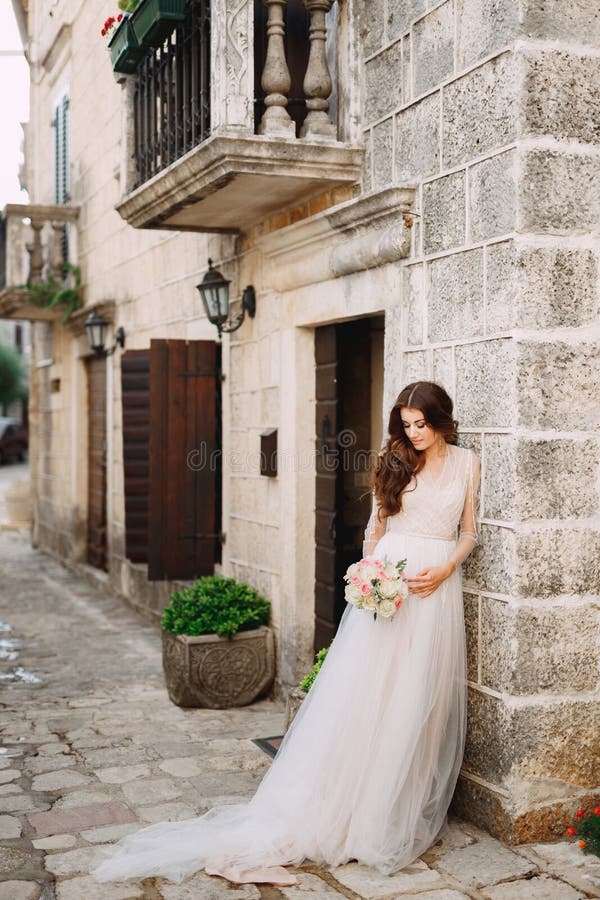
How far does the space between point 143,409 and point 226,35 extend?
331cm

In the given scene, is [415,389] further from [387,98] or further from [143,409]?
[143,409]

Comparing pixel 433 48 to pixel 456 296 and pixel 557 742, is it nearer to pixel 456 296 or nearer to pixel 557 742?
pixel 456 296

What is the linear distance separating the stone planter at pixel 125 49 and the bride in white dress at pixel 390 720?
11.5 ft

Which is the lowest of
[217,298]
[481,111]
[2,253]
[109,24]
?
[217,298]

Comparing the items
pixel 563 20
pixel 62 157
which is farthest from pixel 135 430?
pixel 62 157

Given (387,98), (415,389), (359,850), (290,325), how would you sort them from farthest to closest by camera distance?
1. (290,325)
2. (387,98)
3. (415,389)
4. (359,850)

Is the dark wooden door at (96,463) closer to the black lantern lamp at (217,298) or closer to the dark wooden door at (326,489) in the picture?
the black lantern lamp at (217,298)

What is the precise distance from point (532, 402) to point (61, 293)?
909 cm

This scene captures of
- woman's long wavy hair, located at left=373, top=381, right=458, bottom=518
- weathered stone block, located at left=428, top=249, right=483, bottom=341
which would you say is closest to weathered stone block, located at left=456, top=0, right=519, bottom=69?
weathered stone block, located at left=428, top=249, right=483, bottom=341

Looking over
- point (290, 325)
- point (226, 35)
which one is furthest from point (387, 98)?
point (290, 325)

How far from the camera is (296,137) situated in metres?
5.53

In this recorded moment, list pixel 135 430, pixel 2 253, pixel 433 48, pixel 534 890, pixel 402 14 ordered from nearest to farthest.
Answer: pixel 534 890, pixel 433 48, pixel 402 14, pixel 135 430, pixel 2 253

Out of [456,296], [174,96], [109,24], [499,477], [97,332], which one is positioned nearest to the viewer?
[499,477]

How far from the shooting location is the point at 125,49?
6.55 metres
